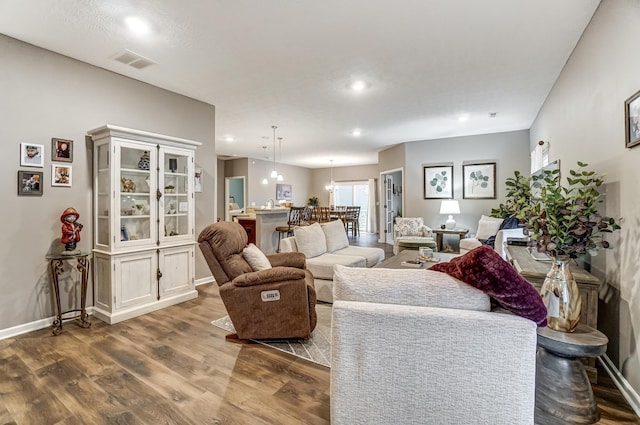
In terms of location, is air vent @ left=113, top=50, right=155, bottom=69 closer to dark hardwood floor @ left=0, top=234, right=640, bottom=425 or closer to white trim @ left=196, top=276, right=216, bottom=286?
dark hardwood floor @ left=0, top=234, right=640, bottom=425

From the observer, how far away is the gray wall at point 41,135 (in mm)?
2762

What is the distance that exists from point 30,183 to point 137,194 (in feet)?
2.91

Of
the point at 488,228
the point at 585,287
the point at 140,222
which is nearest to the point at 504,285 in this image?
the point at 585,287

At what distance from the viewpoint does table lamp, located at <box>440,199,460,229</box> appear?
622cm

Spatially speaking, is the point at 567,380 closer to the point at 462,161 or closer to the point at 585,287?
the point at 585,287

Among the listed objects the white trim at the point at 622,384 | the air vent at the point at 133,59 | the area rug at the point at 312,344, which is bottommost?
the area rug at the point at 312,344

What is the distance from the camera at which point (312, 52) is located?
9.78 ft

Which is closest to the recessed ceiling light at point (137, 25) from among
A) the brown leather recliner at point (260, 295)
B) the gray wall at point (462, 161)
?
the brown leather recliner at point (260, 295)

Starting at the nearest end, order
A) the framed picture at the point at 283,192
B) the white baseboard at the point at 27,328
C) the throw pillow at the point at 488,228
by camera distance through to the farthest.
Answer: the white baseboard at the point at 27,328, the throw pillow at the point at 488,228, the framed picture at the point at 283,192

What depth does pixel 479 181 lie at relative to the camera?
642 cm

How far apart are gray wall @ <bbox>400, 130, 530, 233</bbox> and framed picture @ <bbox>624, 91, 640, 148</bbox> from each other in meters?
4.70

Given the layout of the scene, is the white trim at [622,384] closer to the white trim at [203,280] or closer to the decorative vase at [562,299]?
the decorative vase at [562,299]

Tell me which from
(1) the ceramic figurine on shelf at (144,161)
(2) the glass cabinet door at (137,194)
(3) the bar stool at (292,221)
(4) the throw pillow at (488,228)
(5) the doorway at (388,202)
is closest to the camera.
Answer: (2) the glass cabinet door at (137,194)

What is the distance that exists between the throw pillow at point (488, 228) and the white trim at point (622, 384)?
3.51 metres
